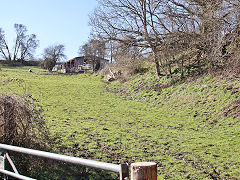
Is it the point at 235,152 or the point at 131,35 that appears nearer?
the point at 235,152

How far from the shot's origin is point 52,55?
211 ft

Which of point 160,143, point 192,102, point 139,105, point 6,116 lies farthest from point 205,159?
A: point 139,105

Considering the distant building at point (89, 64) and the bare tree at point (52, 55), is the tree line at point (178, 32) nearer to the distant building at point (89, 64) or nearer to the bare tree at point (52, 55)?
the distant building at point (89, 64)

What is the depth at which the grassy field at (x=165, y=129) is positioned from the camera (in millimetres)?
6859

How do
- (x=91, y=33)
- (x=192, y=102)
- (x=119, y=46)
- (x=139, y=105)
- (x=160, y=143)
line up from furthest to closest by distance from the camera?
(x=91, y=33), (x=119, y=46), (x=139, y=105), (x=192, y=102), (x=160, y=143)

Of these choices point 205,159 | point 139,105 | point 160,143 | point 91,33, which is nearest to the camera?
point 205,159

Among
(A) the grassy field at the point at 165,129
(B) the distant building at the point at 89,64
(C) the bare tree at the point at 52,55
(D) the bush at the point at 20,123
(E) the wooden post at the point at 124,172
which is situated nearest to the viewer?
(E) the wooden post at the point at 124,172

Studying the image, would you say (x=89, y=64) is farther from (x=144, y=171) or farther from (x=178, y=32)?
(x=144, y=171)

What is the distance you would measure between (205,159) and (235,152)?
1097 mm

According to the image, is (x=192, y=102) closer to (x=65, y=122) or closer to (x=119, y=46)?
(x=65, y=122)

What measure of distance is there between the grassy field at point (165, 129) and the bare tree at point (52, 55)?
45.4 meters

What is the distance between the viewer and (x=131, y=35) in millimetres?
21891

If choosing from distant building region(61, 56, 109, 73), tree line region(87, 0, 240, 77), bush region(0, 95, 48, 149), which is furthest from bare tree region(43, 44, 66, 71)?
bush region(0, 95, 48, 149)

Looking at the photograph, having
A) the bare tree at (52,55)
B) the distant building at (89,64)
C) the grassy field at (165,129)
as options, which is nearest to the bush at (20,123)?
the grassy field at (165,129)
